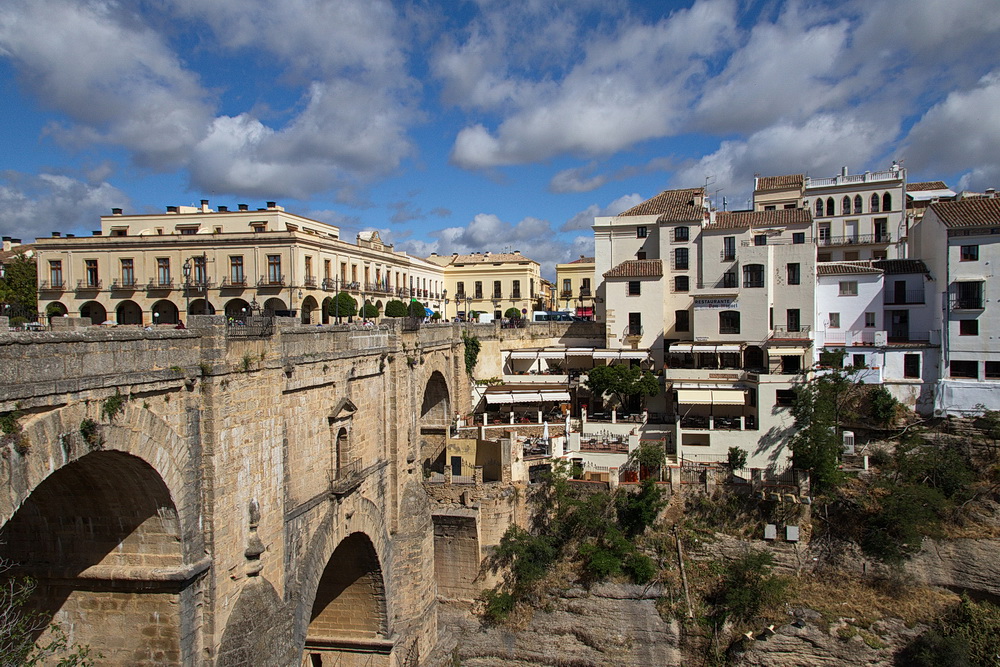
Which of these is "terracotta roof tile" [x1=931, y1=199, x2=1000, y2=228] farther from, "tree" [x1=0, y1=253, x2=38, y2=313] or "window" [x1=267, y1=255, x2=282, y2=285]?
"tree" [x1=0, y1=253, x2=38, y2=313]

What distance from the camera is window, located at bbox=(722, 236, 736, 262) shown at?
29656 millimetres

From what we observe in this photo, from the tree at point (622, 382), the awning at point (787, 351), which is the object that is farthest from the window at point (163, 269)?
the awning at point (787, 351)

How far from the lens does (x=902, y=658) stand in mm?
19125

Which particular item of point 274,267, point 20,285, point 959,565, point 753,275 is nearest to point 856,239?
point 753,275

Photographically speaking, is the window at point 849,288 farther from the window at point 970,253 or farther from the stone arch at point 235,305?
the stone arch at point 235,305

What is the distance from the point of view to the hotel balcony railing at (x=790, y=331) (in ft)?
91.5

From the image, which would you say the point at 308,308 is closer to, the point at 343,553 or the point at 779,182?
the point at 343,553

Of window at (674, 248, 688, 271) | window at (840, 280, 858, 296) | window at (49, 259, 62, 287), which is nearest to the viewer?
window at (49, 259, 62, 287)

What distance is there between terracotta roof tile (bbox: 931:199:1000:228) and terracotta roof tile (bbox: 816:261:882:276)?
3.32 m

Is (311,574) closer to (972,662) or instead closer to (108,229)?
(972,662)

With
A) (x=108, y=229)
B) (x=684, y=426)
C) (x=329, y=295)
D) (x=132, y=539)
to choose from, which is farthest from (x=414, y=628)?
(x=108, y=229)

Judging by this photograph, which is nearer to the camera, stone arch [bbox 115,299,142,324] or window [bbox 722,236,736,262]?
stone arch [bbox 115,299,142,324]

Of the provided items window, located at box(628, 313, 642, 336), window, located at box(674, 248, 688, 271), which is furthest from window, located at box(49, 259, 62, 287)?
window, located at box(674, 248, 688, 271)

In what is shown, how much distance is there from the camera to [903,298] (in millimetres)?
→ 29203
